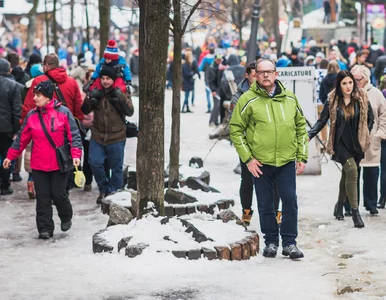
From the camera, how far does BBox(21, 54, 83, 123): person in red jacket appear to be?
1224 cm

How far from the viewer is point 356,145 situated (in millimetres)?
10766

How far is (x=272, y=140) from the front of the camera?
8734 millimetres

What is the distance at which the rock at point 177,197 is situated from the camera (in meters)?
11.2

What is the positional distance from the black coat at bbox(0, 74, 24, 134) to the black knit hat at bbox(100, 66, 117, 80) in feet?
6.52

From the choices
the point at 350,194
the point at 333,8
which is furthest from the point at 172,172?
the point at 333,8

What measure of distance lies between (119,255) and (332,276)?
1914 millimetres

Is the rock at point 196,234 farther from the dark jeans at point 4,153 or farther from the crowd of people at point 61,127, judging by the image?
the dark jeans at point 4,153

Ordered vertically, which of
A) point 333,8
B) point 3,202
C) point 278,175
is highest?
point 333,8

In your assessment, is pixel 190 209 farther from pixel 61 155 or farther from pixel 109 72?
pixel 109 72

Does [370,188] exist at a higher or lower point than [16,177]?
higher

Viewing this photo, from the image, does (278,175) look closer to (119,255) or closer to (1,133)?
Result: (119,255)

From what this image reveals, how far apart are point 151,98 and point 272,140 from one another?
1291 mm

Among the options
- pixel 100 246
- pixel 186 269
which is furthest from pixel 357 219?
pixel 100 246

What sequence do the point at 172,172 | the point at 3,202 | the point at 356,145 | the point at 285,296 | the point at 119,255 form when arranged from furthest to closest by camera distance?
the point at 3,202, the point at 172,172, the point at 356,145, the point at 119,255, the point at 285,296
